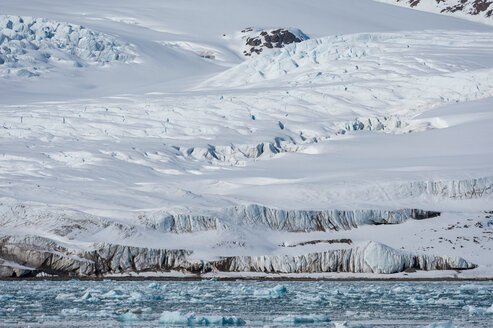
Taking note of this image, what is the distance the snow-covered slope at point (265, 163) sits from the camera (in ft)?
203

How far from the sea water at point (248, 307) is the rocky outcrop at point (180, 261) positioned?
9596 millimetres

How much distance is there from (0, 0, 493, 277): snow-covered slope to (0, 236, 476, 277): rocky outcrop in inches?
4.3

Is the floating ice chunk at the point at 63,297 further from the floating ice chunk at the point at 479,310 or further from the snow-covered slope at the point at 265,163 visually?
the snow-covered slope at the point at 265,163

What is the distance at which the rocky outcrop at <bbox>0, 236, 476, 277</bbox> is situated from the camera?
6025cm

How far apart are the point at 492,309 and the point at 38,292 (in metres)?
24.7

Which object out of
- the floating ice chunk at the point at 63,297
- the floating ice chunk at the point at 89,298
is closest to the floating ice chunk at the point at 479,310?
the floating ice chunk at the point at 89,298

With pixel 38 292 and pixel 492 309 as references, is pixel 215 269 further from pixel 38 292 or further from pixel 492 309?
pixel 492 309

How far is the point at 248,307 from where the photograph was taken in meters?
36.2

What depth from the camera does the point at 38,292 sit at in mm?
44219

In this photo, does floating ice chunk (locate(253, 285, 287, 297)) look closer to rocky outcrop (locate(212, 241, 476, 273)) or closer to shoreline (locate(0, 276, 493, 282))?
shoreline (locate(0, 276, 493, 282))

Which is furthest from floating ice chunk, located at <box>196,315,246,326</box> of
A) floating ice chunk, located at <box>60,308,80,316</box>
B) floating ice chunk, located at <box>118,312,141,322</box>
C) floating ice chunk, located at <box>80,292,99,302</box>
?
floating ice chunk, located at <box>80,292,99,302</box>

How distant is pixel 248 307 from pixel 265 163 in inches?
1966

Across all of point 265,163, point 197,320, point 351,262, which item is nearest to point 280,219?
point 351,262

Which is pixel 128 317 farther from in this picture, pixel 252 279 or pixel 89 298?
pixel 252 279
